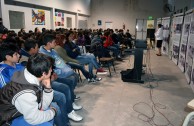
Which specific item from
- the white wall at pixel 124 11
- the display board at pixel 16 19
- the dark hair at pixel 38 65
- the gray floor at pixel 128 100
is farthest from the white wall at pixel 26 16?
the white wall at pixel 124 11

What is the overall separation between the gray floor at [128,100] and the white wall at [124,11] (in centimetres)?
979

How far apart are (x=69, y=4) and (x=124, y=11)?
206 inches

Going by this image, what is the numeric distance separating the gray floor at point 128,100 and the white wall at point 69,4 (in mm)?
4812

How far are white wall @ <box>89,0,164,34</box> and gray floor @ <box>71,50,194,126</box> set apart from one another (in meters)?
9.79

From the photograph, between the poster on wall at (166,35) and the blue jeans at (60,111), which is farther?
the poster on wall at (166,35)

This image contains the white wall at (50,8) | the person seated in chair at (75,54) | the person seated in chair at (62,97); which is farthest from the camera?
the white wall at (50,8)

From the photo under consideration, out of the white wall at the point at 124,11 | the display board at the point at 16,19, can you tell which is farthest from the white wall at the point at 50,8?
the white wall at the point at 124,11

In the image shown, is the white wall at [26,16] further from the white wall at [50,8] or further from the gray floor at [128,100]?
the gray floor at [128,100]

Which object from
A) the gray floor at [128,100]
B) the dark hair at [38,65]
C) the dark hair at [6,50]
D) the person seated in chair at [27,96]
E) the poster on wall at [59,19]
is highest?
the poster on wall at [59,19]

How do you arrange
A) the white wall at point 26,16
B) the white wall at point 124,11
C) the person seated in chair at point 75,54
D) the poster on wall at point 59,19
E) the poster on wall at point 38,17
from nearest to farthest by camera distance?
1. the person seated in chair at point 75,54
2. the white wall at point 26,16
3. the poster on wall at point 38,17
4. the poster on wall at point 59,19
5. the white wall at point 124,11

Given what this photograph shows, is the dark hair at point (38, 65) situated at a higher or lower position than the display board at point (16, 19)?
lower

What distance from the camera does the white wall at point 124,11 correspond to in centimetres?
1300

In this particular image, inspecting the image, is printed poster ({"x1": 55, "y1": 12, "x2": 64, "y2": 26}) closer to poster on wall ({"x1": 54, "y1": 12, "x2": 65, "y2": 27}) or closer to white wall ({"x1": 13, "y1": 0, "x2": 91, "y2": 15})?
poster on wall ({"x1": 54, "y1": 12, "x2": 65, "y2": 27})

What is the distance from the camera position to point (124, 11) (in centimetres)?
1355
